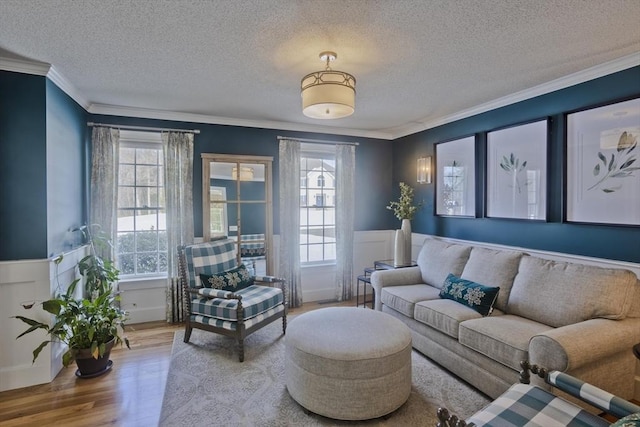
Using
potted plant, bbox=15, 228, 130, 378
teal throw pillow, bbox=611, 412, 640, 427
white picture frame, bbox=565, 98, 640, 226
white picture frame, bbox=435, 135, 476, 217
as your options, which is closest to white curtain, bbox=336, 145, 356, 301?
white picture frame, bbox=435, 135, 476, 217

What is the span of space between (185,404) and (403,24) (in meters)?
3.03

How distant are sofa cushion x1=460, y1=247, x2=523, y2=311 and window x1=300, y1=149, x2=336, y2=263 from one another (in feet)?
7.25

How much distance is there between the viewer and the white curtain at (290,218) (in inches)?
182

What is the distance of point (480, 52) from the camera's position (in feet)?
8.07

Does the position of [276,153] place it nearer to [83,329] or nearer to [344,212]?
[344,212]

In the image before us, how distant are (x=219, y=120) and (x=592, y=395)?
4348 mm

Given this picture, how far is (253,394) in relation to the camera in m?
2.56

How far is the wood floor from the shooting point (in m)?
2.29

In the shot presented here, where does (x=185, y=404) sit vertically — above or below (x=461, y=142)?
below

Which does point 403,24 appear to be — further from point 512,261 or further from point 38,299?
point 38,299

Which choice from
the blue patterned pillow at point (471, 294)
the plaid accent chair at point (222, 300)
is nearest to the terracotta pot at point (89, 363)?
the plaid accent chair at point (222, 300)

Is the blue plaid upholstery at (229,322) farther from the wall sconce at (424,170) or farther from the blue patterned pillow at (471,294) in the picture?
the wall sconce at (424,170)

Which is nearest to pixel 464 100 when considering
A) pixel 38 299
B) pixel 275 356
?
pixel 275 356

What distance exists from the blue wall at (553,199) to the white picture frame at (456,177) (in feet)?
0.24
